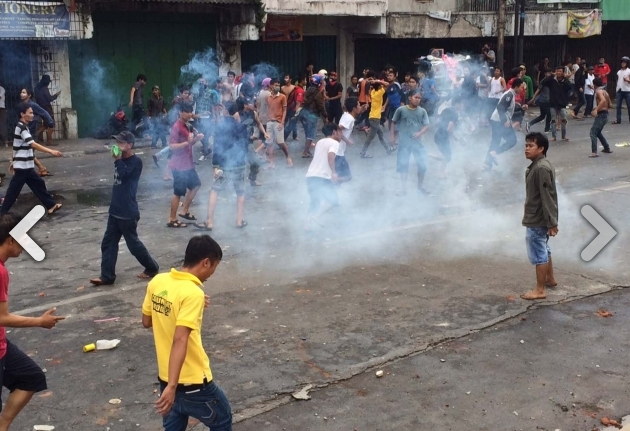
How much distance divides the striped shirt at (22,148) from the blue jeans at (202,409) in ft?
23.0

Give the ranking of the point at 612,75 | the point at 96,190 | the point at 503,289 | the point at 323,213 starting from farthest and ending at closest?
1. the point at 612,75
2. the point at 96,190
3. the point at 323,213
4. the point at 503,289

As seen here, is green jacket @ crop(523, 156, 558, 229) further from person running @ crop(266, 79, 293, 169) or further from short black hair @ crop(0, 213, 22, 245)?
person running @ crop(266, 79, 293, 169)

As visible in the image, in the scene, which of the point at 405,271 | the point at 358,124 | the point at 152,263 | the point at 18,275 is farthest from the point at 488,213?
the point at 358,124

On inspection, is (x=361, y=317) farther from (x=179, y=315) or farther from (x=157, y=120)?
(x=157, y=120)

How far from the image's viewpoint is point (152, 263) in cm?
766

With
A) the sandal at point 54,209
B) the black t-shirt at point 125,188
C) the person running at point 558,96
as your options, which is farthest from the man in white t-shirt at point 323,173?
the person running at point 558,96

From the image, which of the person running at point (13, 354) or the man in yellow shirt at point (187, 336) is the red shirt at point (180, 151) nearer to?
the person running at point (13, 354)

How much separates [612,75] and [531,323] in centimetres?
2570

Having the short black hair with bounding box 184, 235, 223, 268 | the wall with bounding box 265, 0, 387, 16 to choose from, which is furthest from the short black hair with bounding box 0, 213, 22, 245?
Answer: the wall with bounding box 265, 0, 387, 16

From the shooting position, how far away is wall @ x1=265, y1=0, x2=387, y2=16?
21.1 metres

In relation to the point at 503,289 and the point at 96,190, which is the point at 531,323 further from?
the point at 96,190

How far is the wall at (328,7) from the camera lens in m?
21.1

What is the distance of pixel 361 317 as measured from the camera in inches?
261

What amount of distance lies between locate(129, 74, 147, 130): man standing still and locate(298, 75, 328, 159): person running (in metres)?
4.04
